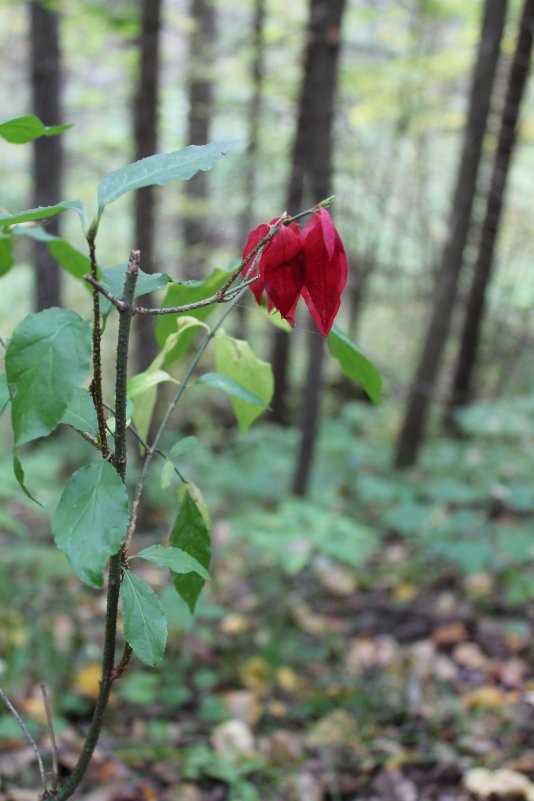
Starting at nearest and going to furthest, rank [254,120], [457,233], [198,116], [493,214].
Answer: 1. [457,233]
2. [493,214]
3. [254,120]
4. [198,116]

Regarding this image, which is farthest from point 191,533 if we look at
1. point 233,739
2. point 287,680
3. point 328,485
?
point 328,485

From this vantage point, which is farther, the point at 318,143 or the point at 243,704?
the point at 318,143

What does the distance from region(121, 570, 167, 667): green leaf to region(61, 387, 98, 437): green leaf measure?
0.20 m

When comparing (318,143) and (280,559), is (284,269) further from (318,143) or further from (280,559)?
(318,143)

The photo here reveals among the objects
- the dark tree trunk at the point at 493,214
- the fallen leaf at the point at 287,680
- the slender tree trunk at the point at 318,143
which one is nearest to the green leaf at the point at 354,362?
the fallen leaf at the point at 287,680

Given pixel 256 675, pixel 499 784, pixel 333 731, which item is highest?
pixel 499 784

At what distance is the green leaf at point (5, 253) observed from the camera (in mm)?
839

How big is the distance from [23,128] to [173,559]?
1.97 ft

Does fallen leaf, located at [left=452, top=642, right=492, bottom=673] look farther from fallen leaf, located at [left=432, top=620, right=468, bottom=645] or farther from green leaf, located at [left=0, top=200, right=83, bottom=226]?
green leaf, located at [left=0, top=200, right=83, bottom=226]

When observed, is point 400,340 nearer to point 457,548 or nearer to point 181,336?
point 457,548

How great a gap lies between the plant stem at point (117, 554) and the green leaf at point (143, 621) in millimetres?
26

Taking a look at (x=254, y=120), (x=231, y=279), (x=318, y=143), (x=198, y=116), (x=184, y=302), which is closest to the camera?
(x=231, y=279)

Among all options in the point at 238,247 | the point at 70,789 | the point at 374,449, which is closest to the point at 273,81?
the point at 238,247

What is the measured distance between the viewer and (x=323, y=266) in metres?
0.74
